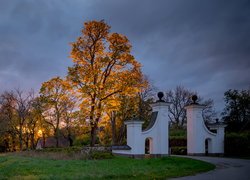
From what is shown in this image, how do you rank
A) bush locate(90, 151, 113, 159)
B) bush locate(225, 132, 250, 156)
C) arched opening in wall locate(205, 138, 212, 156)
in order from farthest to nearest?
1. arched opening in wall locate(205, 138, 212, 156)
2. bush locate(225, 132, 250, 156)
3. bush locate(90, 151, 113, 159)

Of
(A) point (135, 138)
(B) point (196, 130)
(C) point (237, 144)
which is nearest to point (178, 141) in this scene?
(B) point (196, 130)

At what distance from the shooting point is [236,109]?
112ft

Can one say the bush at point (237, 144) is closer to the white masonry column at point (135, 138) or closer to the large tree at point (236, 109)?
the white masonry column at point (135, 138)

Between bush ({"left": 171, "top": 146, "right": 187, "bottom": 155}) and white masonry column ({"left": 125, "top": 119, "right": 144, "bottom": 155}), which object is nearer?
white masonry column ({"left": 125, "top": 119, "right": 144, "bottom": 155})

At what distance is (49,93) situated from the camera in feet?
120

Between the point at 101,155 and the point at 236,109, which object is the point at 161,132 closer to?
the point at 101,155

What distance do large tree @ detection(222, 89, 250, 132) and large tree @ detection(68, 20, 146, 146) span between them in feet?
38.5

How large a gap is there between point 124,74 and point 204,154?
9856 mm

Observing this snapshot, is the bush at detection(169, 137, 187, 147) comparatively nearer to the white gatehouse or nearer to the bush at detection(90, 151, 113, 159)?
the white gatehouse

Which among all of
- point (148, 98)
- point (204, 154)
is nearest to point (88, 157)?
point (204, 154)

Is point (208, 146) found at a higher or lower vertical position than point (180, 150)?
higher

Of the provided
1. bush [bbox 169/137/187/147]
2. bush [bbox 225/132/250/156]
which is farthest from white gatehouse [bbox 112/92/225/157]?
bush [bbox 169/137/187/147]

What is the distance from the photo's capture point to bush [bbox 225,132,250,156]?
68.3 ft

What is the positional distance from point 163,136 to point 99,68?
1023 centimetres
